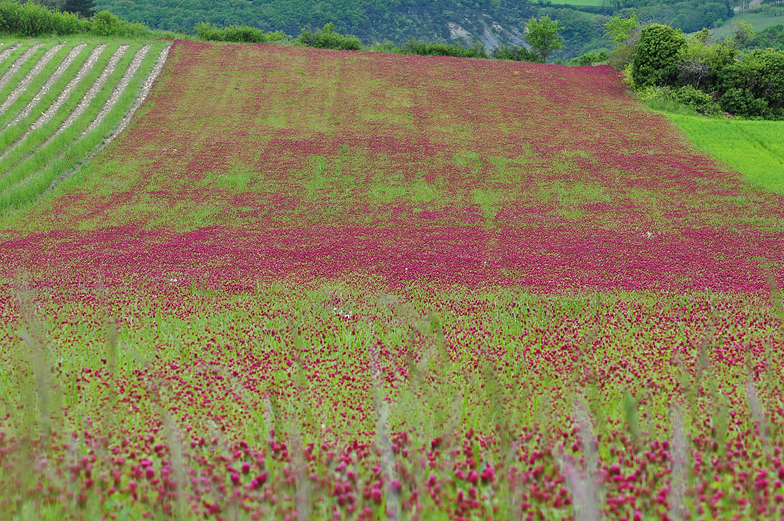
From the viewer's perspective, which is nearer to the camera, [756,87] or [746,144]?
[746,144]

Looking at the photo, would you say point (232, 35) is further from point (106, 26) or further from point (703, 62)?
point (703, 62)

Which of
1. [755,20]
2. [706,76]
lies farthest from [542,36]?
[755,20]

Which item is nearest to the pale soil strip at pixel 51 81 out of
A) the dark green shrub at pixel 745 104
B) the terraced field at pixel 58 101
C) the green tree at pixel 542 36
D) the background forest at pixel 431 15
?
the terraced field at pixel 58 101

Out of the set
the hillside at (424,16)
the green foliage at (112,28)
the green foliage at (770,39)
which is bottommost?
the hillside at (424,16)

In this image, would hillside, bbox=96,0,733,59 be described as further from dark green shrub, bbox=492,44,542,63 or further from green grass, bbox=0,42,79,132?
green grass, bbox=0,42,79,132

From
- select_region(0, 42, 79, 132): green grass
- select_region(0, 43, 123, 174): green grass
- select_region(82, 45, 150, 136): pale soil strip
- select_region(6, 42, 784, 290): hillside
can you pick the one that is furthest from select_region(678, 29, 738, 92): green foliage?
select_region(0, 42, 79, 132): green grass

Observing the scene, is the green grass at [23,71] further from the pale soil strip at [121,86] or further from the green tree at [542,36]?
the green tree at [542,36]
